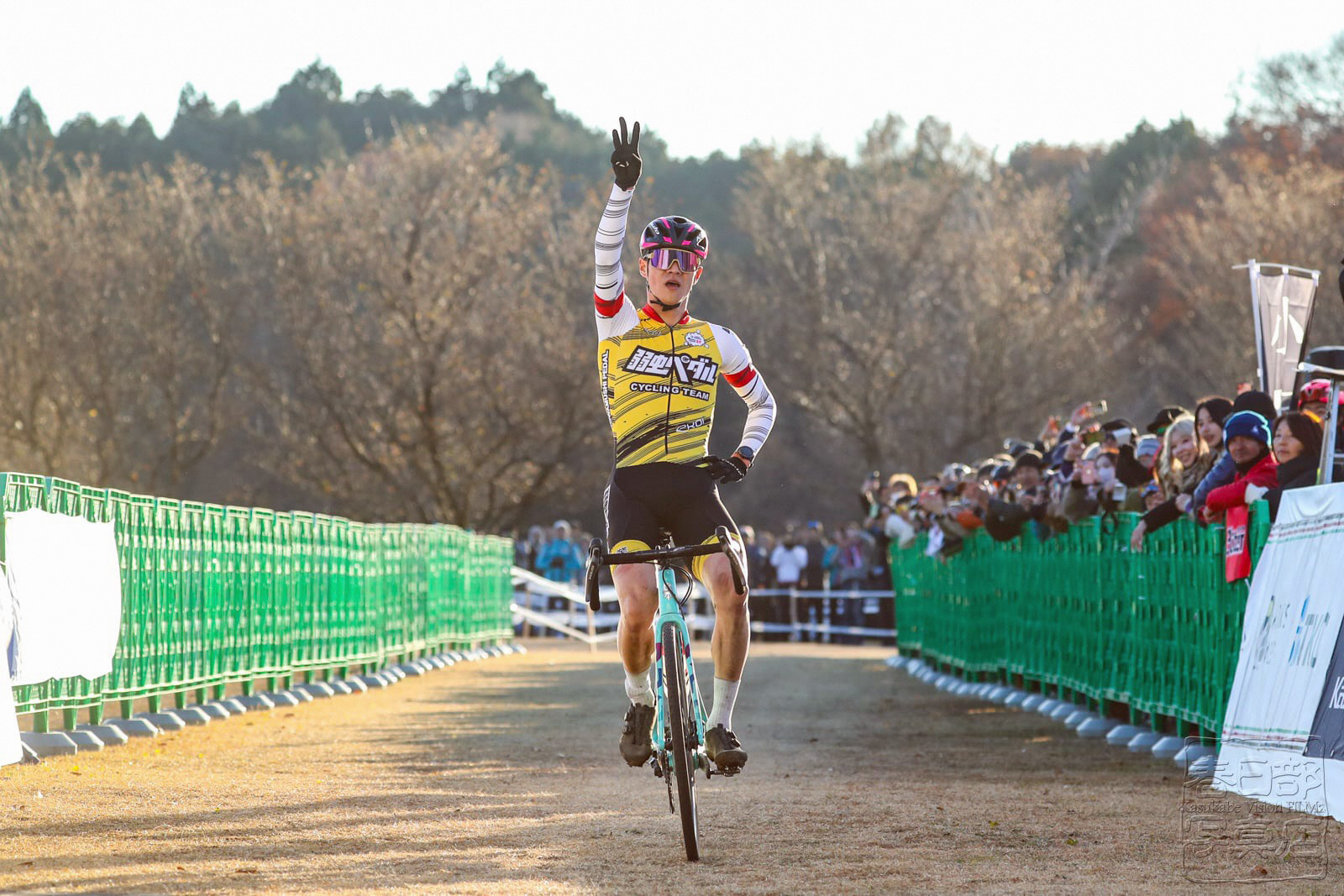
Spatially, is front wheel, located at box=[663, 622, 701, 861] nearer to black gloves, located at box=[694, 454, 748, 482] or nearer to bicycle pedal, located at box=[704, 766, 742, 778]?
bicycle pedal, located at box=[704, 766, 742, 778]

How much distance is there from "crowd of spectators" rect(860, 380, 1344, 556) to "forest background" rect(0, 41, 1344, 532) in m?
29.1

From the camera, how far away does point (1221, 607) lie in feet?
38.0

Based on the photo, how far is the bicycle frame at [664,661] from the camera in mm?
7906

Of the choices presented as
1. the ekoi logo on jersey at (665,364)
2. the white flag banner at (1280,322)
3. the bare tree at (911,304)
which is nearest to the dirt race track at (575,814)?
the ekoi logo on jersey at (665,364)

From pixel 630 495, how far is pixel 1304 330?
28.4 feet

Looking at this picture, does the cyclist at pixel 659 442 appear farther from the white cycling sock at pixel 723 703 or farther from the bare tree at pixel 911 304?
the bare tree at pixel 911 304

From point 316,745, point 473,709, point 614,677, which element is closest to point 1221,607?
point 316,745

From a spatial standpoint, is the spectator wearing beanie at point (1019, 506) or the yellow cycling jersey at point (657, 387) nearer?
the yellow cycling jersey at point (657, 387)

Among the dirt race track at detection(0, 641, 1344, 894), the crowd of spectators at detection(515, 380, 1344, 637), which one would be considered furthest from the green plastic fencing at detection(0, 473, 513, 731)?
the crowd of spectators at detection(515, 380, 1344, 637)

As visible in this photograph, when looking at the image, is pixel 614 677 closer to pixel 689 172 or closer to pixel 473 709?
pixel 473 709

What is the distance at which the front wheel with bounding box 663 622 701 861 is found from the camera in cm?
764

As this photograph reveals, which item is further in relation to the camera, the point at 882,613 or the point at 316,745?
the point at 882,613

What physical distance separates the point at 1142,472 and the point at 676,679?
7562 millimetres

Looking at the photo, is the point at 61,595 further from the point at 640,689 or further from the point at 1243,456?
the point at 1243,456
